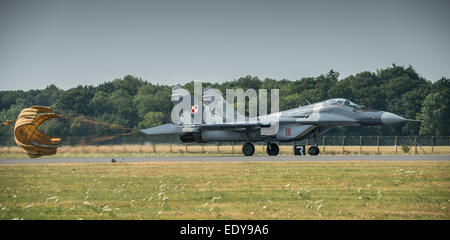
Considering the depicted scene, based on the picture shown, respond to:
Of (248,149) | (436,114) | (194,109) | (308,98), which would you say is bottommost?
(248,149)

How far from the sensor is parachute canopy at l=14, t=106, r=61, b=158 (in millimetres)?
21594

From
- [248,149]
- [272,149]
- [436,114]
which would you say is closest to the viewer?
[272,149]

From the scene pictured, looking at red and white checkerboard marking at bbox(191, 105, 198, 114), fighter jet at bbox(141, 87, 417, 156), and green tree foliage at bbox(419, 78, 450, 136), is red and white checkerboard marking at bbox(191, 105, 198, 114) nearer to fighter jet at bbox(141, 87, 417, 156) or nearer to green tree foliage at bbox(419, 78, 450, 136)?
fighter jet at bbox(141, 87, 417, 156)

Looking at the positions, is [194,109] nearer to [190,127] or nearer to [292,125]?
[190,127]

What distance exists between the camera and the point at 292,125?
33469 millimetres

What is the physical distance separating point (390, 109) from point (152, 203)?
65836 millimetres

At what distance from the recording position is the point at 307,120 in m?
32.9

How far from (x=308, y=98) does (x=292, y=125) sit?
4079cm

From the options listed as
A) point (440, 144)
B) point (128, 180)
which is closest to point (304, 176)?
point (128, 180)

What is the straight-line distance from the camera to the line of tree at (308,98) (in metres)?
64.0

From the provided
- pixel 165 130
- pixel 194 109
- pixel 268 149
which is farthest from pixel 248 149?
pixel 165 130

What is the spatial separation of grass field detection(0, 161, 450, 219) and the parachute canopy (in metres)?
2.72

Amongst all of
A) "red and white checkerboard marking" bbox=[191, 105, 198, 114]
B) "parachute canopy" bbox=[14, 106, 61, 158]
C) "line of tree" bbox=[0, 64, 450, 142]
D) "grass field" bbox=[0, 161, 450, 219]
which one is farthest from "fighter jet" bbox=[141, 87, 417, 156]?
"line of tree" bbox=[0, 64, 450, 142]
